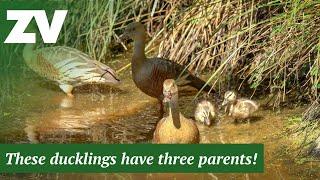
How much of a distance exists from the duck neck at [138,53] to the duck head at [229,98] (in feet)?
2.25

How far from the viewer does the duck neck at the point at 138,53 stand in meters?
6.38

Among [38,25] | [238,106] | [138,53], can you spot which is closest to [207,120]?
[238,106]

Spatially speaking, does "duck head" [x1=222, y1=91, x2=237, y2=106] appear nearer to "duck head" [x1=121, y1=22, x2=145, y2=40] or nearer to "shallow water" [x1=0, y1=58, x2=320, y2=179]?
"shallow water" [x1=0, y1=58, x2=320, y2=179]

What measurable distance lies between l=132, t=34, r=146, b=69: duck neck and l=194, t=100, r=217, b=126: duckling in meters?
0.64

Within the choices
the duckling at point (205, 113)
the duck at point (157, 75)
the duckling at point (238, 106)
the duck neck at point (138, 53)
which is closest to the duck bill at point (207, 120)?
the duckling at point (205, 113)

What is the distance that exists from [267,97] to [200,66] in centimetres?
69

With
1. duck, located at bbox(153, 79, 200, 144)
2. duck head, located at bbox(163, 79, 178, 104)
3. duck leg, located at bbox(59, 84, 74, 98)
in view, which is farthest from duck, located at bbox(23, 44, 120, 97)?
duck, located at bbox(153, 79, 200, 144)

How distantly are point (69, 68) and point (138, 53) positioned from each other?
646 millimetres

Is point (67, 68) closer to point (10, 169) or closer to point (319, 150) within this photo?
point (10, 169)

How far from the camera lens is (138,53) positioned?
6480 millimetres

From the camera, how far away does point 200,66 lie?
6.84 meters

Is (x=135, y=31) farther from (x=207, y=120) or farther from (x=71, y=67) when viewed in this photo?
(x=207, y=120)

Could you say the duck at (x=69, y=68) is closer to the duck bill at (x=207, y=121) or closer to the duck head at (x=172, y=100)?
the duck bill at (x=207, y=121)

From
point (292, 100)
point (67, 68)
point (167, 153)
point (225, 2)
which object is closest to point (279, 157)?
point (167, 153)
